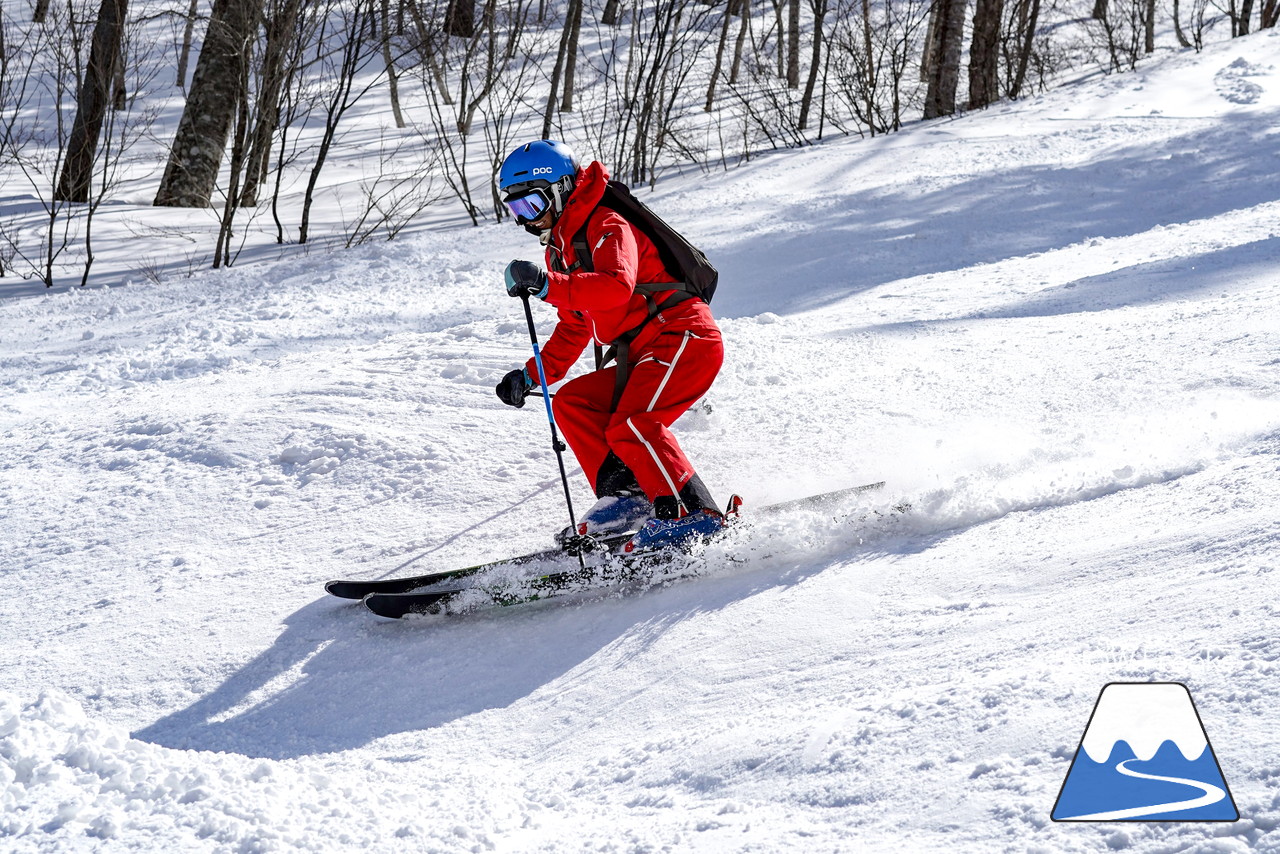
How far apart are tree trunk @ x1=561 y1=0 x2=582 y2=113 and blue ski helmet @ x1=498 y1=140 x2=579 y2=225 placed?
1250cm

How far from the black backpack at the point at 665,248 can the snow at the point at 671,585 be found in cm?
100

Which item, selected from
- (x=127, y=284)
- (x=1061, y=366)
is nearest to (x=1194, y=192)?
(x=1061, y=366)

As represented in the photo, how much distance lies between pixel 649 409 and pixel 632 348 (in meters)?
0.29

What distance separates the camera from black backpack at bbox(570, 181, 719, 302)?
13.5ft

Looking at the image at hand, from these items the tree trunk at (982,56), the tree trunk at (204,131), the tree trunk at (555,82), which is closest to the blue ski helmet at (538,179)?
the tree trunk at (555,82)

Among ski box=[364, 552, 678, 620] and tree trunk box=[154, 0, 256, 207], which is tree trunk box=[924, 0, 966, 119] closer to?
tree trunk box=[154, 0, 256, 207]

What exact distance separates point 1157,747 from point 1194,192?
358 inches

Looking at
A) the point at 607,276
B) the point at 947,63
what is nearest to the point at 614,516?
the point at 607,276

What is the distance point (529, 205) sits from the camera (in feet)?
13.4

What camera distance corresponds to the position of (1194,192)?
970 cm

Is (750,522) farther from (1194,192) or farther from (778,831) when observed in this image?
(1194,192)

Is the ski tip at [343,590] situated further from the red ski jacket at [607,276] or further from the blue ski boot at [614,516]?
the red ski jacket at [607,276]

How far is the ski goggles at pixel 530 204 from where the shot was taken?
4047 millimetres

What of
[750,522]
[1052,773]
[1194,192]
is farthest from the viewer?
[1194,192]
